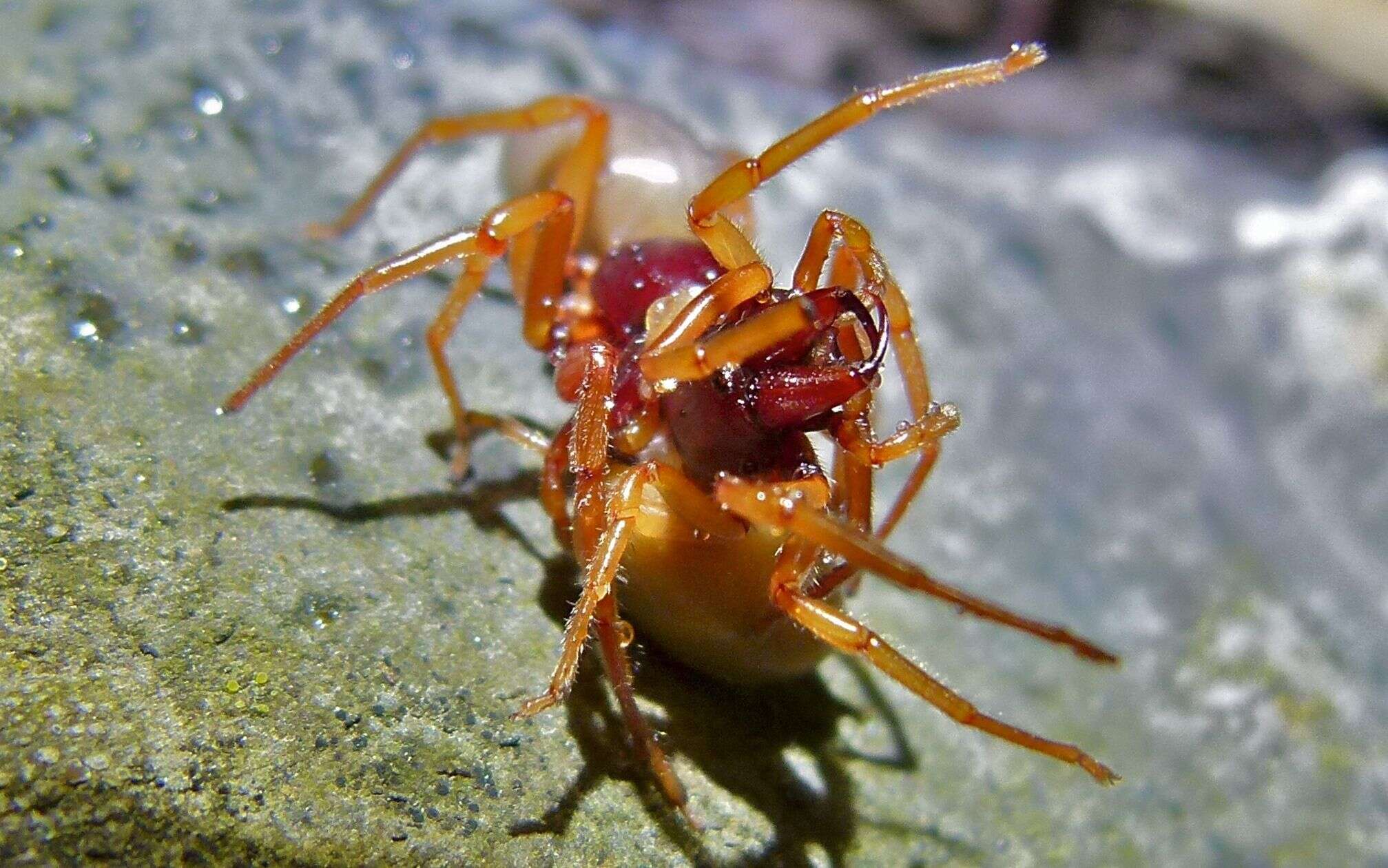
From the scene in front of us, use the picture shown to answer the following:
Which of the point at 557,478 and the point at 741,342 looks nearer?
the point at 741,342

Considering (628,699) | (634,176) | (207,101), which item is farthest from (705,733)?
(207,101)

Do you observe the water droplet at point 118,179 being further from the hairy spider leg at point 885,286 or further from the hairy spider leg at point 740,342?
the hairy spider leg at point 885,286

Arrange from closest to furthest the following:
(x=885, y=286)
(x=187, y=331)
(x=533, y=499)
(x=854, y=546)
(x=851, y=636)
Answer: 1. (x=854, y=546)
2. (x=851, y=636)
3. (x=885, y=286)
4. (x=187, y=331)
5. (x=533, y=499)

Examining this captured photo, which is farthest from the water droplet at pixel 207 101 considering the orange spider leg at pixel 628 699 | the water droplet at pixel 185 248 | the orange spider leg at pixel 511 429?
the orange spider leg at pixel 628 699

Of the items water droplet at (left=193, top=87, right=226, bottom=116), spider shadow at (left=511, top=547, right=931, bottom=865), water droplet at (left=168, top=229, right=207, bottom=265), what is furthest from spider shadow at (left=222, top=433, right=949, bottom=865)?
water droplet at (left=193, top=87, right=226, bottom=116)

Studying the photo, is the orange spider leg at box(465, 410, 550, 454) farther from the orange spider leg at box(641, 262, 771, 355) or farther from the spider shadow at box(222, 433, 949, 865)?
the orange spider leg at box(641, 262, 771, 355)

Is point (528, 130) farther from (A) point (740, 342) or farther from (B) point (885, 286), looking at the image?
(A) point (740, 342)
